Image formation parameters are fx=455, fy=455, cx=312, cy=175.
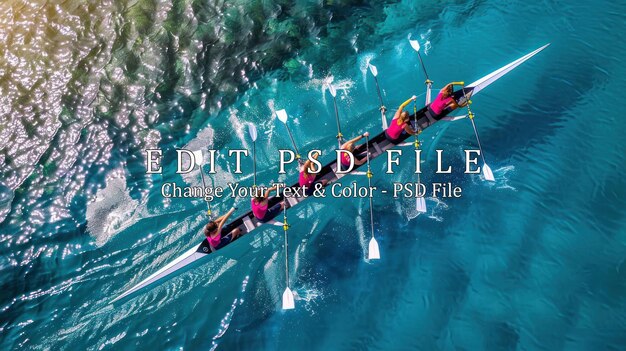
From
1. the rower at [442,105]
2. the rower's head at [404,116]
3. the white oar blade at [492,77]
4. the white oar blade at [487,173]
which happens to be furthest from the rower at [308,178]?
the white oar blade at [492,77]

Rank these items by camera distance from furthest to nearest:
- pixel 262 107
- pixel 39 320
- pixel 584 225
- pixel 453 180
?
pixel 262 107 < pixel 453 180 < pixel 584 225 < pixel 39 320

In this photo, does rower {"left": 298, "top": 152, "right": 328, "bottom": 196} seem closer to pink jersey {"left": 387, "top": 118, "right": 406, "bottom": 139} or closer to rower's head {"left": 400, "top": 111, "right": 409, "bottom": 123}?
pink jersey {"left": 387, "top": 118, "right": 406, "bottom": 139}

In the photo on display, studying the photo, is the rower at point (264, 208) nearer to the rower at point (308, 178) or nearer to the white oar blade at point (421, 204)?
the rower at point (308, 178)

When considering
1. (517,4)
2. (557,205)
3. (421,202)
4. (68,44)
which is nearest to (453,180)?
(421,202)

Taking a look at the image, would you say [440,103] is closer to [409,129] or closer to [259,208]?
[409,129]

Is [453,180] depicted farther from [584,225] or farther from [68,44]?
[68,44]

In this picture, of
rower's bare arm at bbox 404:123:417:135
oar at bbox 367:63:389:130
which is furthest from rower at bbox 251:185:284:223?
rower's bare arm at bbox 404:123:417:135
